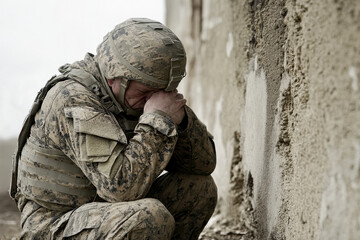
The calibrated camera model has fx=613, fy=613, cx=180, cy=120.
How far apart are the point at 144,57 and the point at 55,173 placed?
2.13ft

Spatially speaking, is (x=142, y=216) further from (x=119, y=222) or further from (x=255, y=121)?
(x=255, y=121)

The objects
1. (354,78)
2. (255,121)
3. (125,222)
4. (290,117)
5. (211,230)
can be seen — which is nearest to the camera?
(354,78)

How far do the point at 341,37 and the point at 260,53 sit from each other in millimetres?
1315

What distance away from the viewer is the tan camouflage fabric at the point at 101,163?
97.9 inches

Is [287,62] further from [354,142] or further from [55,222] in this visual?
[55,222]

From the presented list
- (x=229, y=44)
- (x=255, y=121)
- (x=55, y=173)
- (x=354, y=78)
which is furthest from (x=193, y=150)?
(x=229, y=44)

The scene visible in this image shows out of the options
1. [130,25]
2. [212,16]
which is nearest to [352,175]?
[130,25]

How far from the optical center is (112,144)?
2.54 metres

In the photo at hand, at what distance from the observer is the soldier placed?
2506 mm

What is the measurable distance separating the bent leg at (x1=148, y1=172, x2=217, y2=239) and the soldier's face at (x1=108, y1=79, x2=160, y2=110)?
0.44 meters

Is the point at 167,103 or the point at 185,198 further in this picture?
the point at 185,198

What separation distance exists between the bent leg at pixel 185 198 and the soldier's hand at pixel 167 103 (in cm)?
37

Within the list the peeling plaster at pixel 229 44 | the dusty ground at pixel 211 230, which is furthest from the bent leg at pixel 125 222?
the peeling plaster at pixel 229 44

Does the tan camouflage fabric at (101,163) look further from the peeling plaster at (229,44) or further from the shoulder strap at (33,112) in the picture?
the peeling plaster at (229,44)
